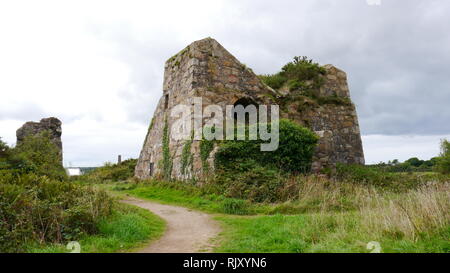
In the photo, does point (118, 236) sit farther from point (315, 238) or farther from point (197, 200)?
point (197, 200)

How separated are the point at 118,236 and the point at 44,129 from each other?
15.4m

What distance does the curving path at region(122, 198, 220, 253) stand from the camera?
5562 mm

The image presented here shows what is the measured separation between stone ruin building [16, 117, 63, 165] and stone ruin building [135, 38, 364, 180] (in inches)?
195

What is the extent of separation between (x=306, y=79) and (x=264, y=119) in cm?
543

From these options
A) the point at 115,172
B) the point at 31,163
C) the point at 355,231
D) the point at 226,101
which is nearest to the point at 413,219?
the point at 355,231

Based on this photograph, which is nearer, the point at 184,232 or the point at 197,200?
the point at 184,232

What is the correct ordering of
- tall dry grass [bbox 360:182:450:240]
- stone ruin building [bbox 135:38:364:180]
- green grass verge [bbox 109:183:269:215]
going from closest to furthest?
1. tall dry grass [bbox 360:182:450:240]
2. green grass verge [bbox 109:183:269:215]
3. stone ruin building [bbox 135:38:364:180]

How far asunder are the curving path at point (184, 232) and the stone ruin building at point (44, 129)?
11531 mm

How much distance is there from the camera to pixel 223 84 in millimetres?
15367

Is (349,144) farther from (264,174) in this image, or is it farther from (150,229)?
(150,229)

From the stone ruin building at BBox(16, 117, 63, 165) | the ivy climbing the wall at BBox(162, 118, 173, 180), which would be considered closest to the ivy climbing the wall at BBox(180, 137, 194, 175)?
the ivy climbing the wall at BBox(162, 118, 173, 180)

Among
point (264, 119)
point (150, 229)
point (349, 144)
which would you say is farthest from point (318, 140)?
point (150, 229)

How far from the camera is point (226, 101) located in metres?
15.0

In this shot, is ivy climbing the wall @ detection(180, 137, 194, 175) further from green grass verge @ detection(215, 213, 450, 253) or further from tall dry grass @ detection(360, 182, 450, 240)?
tall dry grass @ detection(360, 182, 450, 240)
